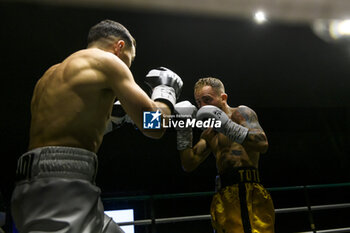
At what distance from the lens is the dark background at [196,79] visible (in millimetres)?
1504

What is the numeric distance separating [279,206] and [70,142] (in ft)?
7.82

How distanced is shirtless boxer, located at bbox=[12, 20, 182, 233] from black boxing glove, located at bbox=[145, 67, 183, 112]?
0.37 ft

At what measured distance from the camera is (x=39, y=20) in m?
1.50

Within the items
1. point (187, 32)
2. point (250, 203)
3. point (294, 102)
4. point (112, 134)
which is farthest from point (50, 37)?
point (294, 102)

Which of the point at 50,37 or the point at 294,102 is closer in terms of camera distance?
the point at 50,37

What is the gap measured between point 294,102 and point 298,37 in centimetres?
37

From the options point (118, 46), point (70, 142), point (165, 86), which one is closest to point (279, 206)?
point (165, 86)

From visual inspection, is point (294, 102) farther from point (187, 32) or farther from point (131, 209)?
point (131, 209)

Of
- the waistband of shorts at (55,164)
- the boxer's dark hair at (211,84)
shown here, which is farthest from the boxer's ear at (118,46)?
the boxer's dark hair at (211,84)

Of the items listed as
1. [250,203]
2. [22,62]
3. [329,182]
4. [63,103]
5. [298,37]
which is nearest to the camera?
[63,103]

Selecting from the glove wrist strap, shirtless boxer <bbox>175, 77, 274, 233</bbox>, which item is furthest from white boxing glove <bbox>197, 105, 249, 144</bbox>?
the glove wrist strap

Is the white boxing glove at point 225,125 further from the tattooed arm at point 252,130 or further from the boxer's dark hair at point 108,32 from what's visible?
the boxer's dark hair at point 108,32

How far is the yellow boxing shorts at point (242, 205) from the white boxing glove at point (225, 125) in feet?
0.53

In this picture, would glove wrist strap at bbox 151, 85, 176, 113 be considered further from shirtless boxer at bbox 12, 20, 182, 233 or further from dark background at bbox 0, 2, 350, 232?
dark background at bbox 0, 2, 350, 232
